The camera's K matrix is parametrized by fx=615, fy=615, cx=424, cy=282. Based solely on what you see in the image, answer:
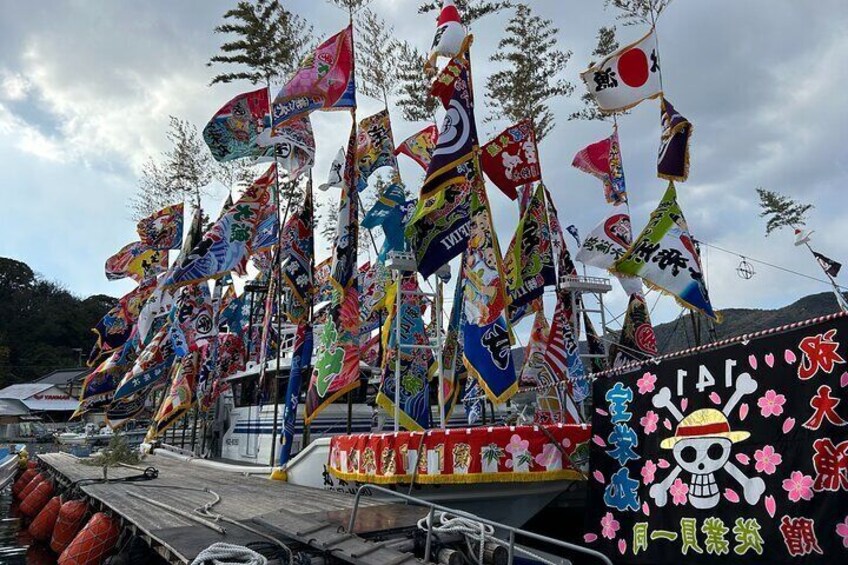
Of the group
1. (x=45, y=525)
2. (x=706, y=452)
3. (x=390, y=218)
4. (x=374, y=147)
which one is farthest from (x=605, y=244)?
(x=45, y=525)

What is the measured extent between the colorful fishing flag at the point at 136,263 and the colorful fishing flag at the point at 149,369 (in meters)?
4.73

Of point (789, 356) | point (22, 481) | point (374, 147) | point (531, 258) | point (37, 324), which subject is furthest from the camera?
point (37, 324)

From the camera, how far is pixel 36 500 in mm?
18328

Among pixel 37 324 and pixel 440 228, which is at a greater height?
pixel 37 324

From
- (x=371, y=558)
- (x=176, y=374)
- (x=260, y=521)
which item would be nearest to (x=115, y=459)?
(x=176, y=374)

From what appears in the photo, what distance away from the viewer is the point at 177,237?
24453 mm

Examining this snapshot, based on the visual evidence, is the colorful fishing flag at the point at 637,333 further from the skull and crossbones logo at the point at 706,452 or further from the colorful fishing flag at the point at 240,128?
the colorful fishing flag at the point at 240,128

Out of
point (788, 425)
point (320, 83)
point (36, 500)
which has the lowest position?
point (36, 500)

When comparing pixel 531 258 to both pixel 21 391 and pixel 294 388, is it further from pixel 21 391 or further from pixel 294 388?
pixel 21 391

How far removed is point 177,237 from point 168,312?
138 inches

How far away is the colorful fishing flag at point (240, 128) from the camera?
16.1 metres

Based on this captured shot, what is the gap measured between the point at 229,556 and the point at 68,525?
9.55m

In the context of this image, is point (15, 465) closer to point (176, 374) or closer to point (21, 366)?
point (176, 374)

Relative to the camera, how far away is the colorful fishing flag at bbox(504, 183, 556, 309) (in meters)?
13.0
